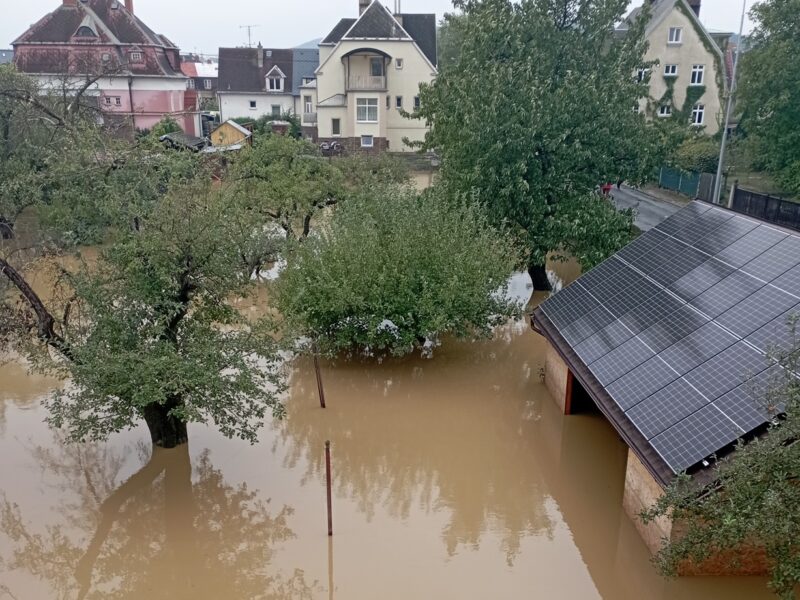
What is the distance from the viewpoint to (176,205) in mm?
10875

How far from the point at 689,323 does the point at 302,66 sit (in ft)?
168

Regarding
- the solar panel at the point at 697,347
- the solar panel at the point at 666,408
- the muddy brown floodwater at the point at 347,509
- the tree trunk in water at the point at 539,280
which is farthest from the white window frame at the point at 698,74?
the solar panel at the point at 666,408

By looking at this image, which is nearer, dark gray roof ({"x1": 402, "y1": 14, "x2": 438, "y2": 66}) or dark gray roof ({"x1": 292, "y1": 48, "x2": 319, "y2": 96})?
dark gray roof ({"x1": 402, "y1": 14, "x2": 438, "y2": 66})

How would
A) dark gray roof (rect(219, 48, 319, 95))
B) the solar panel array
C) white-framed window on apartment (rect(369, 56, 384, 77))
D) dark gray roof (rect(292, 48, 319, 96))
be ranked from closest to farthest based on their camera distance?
the solar panel array < white-framed window on apartment (rect(369, 56, 384, 77)) < dark gray roof (rect(219, 48, 319, 95)) < dark gray roof (rect(292, 48, 319, 96))

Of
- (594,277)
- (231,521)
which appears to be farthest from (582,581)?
(594,277)

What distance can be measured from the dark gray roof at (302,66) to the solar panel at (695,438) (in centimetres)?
5084

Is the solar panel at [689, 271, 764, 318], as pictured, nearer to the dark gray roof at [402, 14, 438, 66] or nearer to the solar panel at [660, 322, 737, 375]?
the solar panel at [660, 322, 737, 375]

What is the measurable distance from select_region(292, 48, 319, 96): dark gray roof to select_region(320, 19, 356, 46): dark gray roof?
254 inches

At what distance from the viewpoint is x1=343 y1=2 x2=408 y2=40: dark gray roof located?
45.2m

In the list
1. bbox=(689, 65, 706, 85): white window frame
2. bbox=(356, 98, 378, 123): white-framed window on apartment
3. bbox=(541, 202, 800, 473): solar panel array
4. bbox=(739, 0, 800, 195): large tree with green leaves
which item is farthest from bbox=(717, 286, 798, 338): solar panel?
bbox=(356, 98, 378, 123): white-framed window on apartment

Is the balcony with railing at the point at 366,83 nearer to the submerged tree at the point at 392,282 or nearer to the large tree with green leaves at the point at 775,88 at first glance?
the large tree with green leaves at the point at 775,88

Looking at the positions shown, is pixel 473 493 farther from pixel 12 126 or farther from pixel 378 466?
pixel 12 126

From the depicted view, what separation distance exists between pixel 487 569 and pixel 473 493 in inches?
79.5

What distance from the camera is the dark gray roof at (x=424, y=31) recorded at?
48.9 meters
